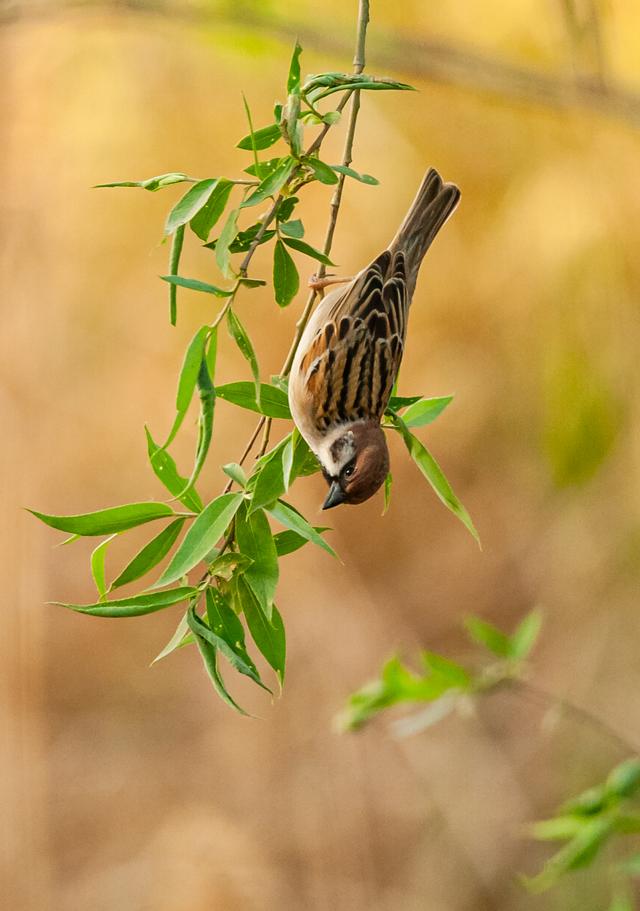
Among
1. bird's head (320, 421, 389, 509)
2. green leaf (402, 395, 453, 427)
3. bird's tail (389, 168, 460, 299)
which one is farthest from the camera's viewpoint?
bird's tail (389, 168, 460, 299)

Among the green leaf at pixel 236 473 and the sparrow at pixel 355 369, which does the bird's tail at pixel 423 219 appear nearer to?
the sparrow at pixel 355 369

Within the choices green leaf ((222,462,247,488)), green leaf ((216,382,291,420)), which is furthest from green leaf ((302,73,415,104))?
green leaf ((222,462,247,488))

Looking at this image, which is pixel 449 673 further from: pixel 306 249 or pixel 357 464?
pixel 306 249

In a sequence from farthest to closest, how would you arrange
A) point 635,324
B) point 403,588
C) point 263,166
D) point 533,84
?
1. point 403,588
2. point 635,324
3. point 533,84
4. point 263,166

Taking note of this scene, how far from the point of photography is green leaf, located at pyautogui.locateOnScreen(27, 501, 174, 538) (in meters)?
1.68

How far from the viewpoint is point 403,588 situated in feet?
20.7

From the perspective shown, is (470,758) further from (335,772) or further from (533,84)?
(533,84)

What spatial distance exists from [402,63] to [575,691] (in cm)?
353

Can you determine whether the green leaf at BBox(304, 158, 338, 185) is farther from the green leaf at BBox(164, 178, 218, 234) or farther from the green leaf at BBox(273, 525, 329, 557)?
the green leaf at BBox(273, 525, 329, 557)

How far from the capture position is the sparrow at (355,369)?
2615 millimetres

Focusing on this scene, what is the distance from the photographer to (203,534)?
165cm

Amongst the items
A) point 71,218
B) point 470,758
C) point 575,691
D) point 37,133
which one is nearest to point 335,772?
point 470,758

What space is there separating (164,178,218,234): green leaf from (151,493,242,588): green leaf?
40 cm

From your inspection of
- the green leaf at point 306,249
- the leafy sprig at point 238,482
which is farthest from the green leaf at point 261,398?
the green leaf at point 306,249
